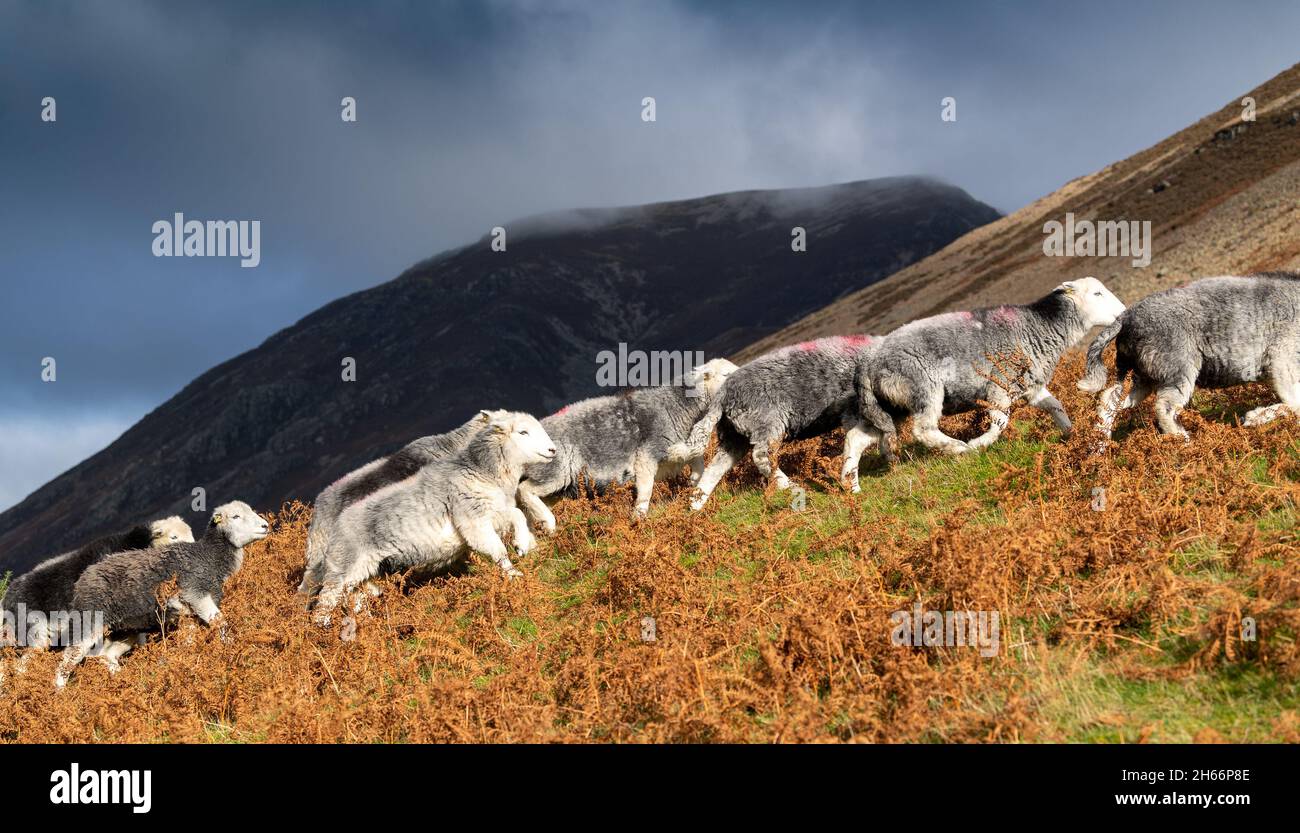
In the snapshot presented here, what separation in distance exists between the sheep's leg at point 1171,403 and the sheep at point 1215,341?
1 centimetres

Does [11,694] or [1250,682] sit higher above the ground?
[1250,682]

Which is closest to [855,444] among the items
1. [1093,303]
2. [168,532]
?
[1093,303]

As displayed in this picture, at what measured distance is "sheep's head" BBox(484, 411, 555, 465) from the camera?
12.0 meters

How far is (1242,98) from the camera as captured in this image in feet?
249

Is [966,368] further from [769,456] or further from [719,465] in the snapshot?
[719,465]

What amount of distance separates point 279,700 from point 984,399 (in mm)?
9210

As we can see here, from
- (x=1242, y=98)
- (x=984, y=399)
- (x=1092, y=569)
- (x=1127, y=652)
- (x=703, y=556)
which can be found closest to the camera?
(x=1127, y=652)

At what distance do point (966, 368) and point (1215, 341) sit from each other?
280 cm

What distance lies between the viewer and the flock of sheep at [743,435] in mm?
9586

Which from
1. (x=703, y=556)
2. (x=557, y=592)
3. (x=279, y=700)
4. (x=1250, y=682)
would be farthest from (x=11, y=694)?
(x=1250, y=682)

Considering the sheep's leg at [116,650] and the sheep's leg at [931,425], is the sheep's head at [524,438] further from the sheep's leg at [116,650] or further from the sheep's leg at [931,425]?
the sheep's leg at [116,650]

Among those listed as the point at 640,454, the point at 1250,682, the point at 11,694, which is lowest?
the point at 11,694

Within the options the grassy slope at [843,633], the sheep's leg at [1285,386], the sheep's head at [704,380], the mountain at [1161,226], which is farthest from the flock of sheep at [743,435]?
the mountain at [1161,226]
